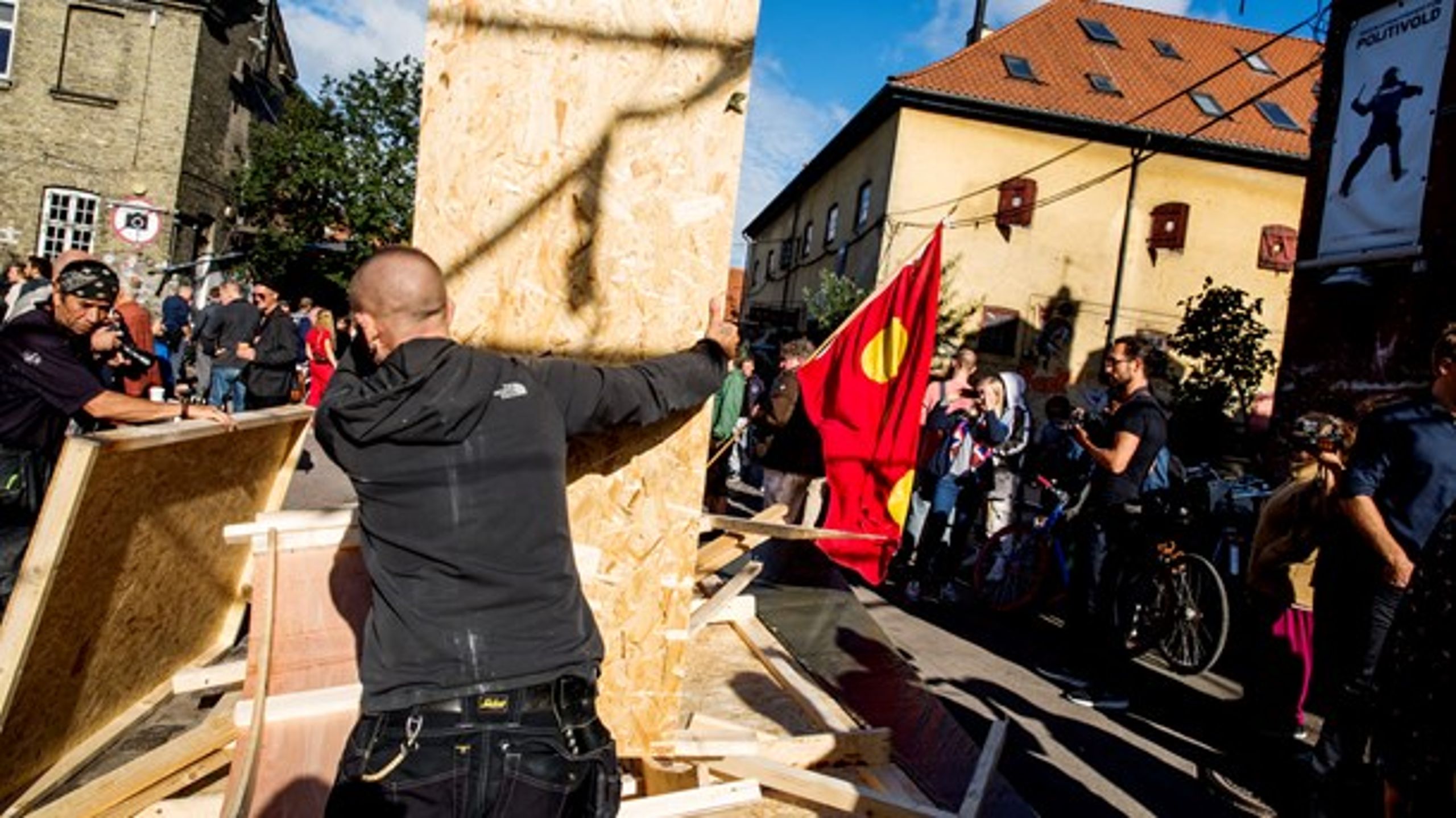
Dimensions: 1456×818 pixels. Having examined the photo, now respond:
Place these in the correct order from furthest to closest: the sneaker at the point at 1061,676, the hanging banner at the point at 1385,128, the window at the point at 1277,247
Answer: the window at the point at 1277,247 < the hanging banner at the point at 1385,128 < the sneaker at the point at 1061,676

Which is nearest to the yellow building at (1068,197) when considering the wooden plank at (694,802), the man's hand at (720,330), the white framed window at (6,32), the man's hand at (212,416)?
the white framed window at (6,32)

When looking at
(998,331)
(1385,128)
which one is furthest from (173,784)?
(998,331)

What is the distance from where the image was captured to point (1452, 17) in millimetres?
9430

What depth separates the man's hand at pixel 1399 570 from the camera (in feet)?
12.8

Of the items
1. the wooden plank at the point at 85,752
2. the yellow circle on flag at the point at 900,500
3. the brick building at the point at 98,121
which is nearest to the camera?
the wooden plank at the point at 85,752

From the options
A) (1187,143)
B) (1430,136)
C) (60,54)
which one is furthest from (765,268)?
(1430,136)

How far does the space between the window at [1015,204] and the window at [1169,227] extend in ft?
10.6

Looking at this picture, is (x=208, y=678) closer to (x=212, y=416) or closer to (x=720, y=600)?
(x=212, y=416)

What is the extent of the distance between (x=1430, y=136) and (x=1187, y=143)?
17051mm

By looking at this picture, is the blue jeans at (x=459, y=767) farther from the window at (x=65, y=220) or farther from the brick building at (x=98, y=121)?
the window at (x=65, y=220)

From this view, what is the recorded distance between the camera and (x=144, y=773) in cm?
311

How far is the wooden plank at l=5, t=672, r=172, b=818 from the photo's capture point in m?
3.25

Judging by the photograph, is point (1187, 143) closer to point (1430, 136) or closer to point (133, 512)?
point (1430, 136)

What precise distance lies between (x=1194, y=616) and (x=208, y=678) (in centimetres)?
561
